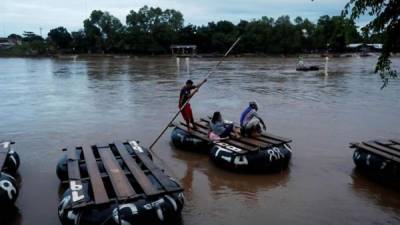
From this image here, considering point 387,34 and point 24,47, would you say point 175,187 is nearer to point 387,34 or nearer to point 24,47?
point 387,34

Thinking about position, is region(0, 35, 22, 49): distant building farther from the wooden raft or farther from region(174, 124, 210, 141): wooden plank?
the wooden raft

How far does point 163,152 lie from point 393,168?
20.7 ft

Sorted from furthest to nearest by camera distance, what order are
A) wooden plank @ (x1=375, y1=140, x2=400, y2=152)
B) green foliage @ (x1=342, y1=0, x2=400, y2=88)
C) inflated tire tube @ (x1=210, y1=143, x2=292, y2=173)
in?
1. inflated tire tube @ (x1=210, y1=143, x2=292, y2=173)
2. wooden plank @ (x1=375, y1=140, x2=400, y2=152)
3. green foliage @ (x1=342, y1=0, x2=400, y2=88)

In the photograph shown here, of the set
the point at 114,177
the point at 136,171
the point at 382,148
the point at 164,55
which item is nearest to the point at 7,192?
the point at 114,177

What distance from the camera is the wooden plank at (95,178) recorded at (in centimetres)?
722

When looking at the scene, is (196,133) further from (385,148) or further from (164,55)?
(164,55)

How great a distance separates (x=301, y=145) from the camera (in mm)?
13859

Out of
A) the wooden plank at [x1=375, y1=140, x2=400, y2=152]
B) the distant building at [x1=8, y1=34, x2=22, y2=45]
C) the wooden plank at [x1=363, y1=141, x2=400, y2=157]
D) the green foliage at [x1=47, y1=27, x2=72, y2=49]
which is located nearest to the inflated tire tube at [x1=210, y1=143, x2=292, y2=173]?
the wooden plank at [x1=363, y1=141, x2=400, y2=157]

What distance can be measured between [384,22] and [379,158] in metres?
5.25

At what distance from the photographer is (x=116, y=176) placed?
8.32 metres

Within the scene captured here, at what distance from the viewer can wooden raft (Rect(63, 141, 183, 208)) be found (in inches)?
291

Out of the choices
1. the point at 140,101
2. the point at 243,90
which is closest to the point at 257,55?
the point at 243,90

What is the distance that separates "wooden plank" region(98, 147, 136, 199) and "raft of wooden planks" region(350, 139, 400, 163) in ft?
19.1

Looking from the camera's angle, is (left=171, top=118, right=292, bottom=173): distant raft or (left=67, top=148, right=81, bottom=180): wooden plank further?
(left=171, top=118, right=292, bottom=173): distant raft
